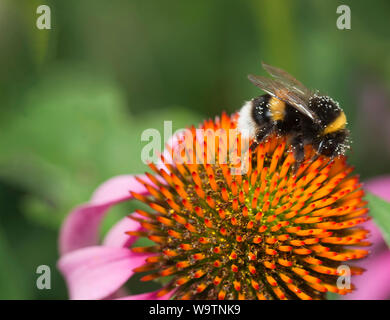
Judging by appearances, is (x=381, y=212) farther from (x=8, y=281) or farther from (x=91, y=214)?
(x=8, y=281)

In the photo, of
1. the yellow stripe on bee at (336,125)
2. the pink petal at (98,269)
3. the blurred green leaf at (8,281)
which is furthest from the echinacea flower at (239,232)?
the blurred green leaf at (8,281)

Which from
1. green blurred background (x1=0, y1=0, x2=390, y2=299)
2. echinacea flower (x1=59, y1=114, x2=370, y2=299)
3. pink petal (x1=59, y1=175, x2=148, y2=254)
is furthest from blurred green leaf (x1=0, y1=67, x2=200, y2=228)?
echinacea flower (x1=59, y1=114, x2=370, y2=299)

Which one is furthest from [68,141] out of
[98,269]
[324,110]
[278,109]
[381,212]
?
[381,212]

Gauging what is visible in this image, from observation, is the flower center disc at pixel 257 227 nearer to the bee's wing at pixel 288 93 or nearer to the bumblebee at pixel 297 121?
the bumblebee at pixel 297 121

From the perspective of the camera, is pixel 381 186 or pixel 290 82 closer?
pixel 290 82

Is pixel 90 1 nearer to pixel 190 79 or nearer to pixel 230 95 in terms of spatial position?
pixel 190 79
